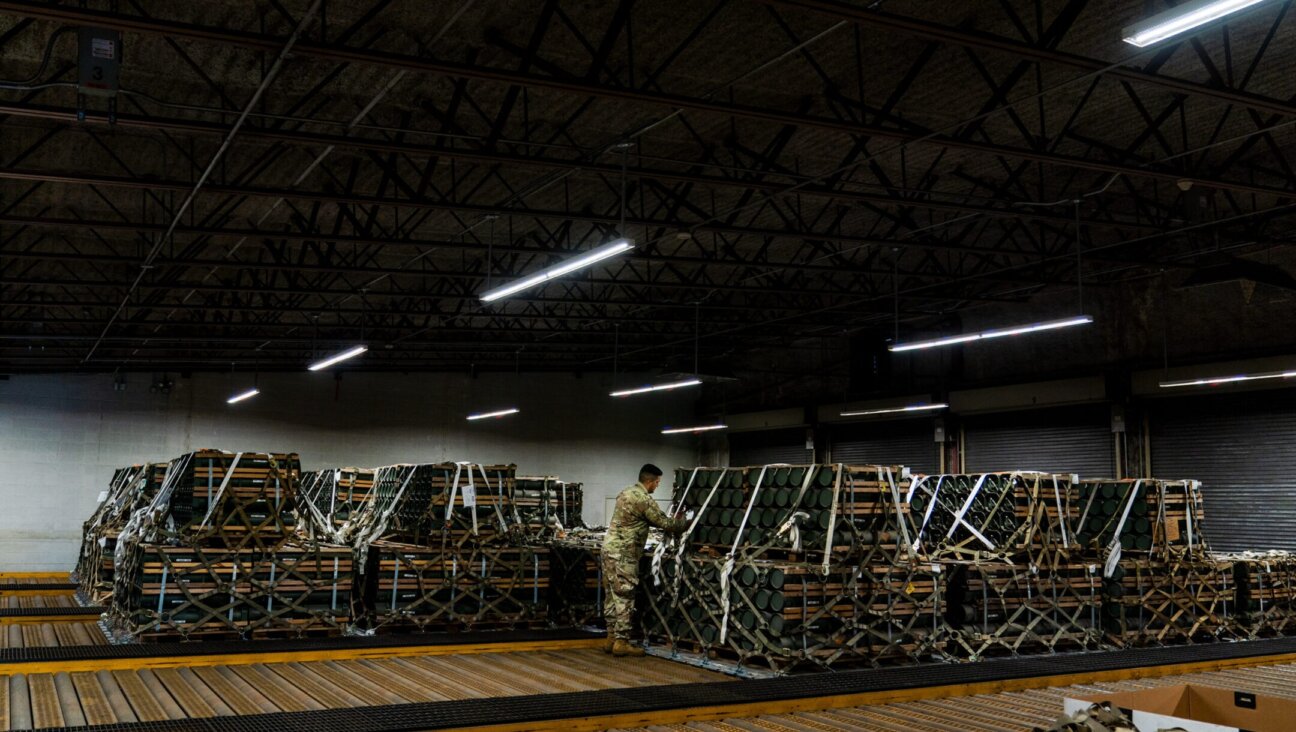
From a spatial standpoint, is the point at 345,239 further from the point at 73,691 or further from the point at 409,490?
the point at 73,691

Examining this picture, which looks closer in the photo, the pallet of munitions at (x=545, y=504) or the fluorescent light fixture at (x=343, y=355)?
the pallet of munitions at (x=545, y=504)

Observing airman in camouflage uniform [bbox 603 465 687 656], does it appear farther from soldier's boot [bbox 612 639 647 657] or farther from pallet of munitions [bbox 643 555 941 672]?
pallet of munitions [bbox 643 555 941 672]

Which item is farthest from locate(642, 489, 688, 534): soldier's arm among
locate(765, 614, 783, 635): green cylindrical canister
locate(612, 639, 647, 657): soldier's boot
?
locate(765, 614, 783, 635): green cylindrical canister

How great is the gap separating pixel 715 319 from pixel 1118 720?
84.2 feet

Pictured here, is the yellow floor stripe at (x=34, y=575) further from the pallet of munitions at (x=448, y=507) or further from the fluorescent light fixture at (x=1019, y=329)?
the fluorescent light fixture at (x=1019, y=329)

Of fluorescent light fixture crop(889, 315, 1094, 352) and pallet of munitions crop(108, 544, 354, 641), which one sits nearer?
pallet of munitions crop(108, 544, 354, 641)

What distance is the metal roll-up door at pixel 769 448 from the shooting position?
34.0m

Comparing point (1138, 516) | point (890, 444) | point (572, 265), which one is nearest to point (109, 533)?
point (572, 265)

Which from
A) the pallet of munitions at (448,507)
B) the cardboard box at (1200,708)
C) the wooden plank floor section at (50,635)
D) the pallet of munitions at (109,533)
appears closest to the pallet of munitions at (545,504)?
the pallet of munitions at (448,507)

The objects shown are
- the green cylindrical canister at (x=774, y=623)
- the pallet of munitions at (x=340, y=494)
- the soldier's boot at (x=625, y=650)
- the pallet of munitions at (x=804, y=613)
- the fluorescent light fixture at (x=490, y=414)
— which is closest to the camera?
the green cylindrical canister at (x=774, y=623)

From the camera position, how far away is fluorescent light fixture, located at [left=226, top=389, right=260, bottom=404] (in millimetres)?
30234

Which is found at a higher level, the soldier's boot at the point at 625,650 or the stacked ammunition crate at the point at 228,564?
the stacked ammunition crate at the point at 228,564

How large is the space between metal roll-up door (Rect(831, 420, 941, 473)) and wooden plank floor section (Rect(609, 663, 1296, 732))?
59.6ft

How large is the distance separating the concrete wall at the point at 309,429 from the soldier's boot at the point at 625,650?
74.3ft
